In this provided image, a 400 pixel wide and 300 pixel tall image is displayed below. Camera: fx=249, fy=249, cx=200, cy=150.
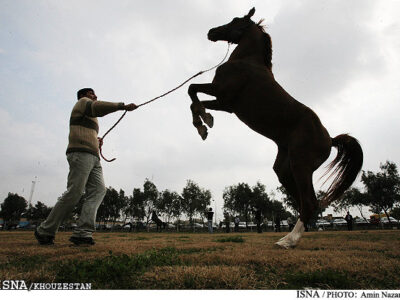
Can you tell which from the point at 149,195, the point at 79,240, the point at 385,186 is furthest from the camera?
the point at 149,195

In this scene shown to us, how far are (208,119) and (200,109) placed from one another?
234 millimetres

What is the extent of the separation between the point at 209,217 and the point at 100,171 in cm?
1560

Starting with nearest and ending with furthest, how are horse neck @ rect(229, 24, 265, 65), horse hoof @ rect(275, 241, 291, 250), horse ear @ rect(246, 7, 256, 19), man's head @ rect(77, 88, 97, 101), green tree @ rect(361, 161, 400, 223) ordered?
horse hoof @ rect(275, 241, 291, 250), horse neck @ rect(229, 24, 265, 65), horse ear @ rect(246, 7, 256, 19), man's head @ rect(77, 88, 97, 101), green tree @ rect(361, 161, 400, 223)

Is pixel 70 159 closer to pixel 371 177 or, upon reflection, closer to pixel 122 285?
pixel 122 285

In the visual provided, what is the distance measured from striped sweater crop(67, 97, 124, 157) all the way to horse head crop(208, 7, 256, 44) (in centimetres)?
237

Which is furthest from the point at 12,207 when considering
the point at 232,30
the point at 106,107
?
the point at 232,30

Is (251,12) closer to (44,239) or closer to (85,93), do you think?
(85,93)

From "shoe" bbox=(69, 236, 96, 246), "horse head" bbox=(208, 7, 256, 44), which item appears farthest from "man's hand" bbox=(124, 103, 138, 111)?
"shoe" bbox=(69, 236, 96, 246)

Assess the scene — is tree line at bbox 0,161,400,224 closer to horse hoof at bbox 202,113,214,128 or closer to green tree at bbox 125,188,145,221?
green tree at bbox 125,188,145,221

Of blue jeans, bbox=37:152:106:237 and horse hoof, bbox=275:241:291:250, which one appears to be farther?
blue jeans, bbox=37:152:106:237

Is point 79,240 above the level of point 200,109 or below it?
below

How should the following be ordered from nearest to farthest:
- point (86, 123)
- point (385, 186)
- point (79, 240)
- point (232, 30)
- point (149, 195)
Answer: point (79, 240) → point (86, 123) → point (232, 30) → point (385, 186) → point (149, 195)

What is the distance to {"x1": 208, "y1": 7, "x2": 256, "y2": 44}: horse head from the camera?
4828mm

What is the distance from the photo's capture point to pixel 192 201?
178 ft
